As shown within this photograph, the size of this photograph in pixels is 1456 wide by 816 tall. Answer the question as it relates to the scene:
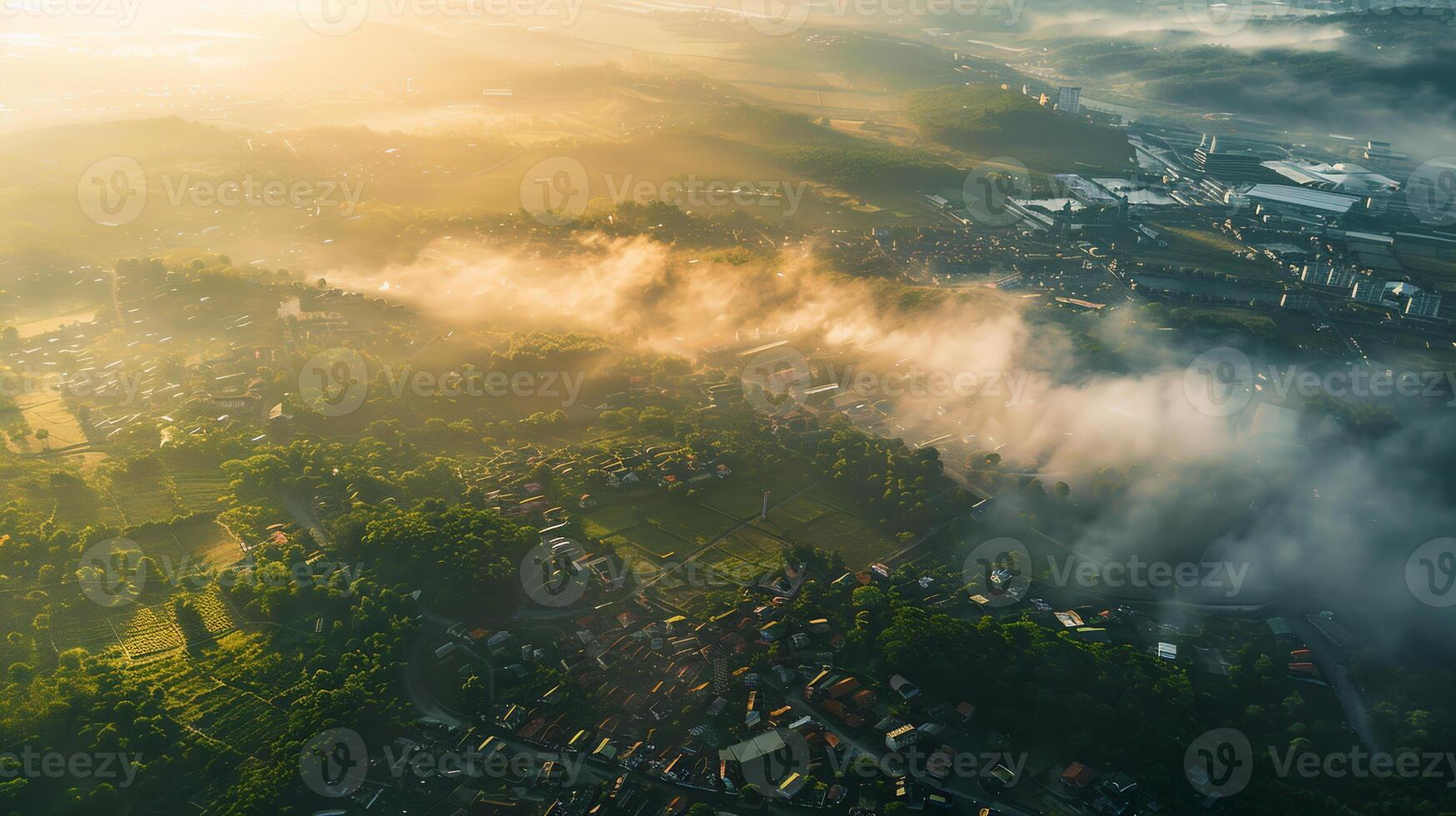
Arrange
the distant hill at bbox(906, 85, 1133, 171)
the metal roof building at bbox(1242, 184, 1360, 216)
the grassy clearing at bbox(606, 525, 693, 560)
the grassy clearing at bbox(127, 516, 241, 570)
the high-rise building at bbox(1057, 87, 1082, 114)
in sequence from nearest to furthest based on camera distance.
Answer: the grassy clearing at bbox(127, 516, 241, 570) < the grassy clearing at bbox(606, 525, 693, 560) < the metal roof building at bbox(1242, 184, 1360, 216) < the distant hill at bbox(906, 85, 1133, 171) < the high-rise building at bbox(1057, 87, 1082, 114)

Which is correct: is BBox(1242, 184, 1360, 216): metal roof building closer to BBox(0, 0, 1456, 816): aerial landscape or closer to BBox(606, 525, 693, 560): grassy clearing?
BBox(0, 0, 1456, 816): aerial landscape

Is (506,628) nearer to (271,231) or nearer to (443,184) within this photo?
(271,231)

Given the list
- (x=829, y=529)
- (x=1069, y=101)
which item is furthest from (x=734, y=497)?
(x=1069, y=101)

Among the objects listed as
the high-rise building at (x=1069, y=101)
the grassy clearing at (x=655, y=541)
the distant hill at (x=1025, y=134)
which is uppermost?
the high-rise building at (x=1069, y=101)

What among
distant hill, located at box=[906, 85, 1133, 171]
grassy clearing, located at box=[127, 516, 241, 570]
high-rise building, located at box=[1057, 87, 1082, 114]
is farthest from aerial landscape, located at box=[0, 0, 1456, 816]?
high-rise building, located at box=[1057, 87, 1082, 114]

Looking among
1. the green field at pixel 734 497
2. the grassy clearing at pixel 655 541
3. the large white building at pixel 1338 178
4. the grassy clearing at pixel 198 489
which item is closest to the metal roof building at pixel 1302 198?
the large white building at pixel 1338 178

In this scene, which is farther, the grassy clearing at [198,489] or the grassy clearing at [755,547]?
the grassy clearing at [198,489]

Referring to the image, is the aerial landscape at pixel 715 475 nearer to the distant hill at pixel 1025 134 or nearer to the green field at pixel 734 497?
the green field at pixel 734 497
